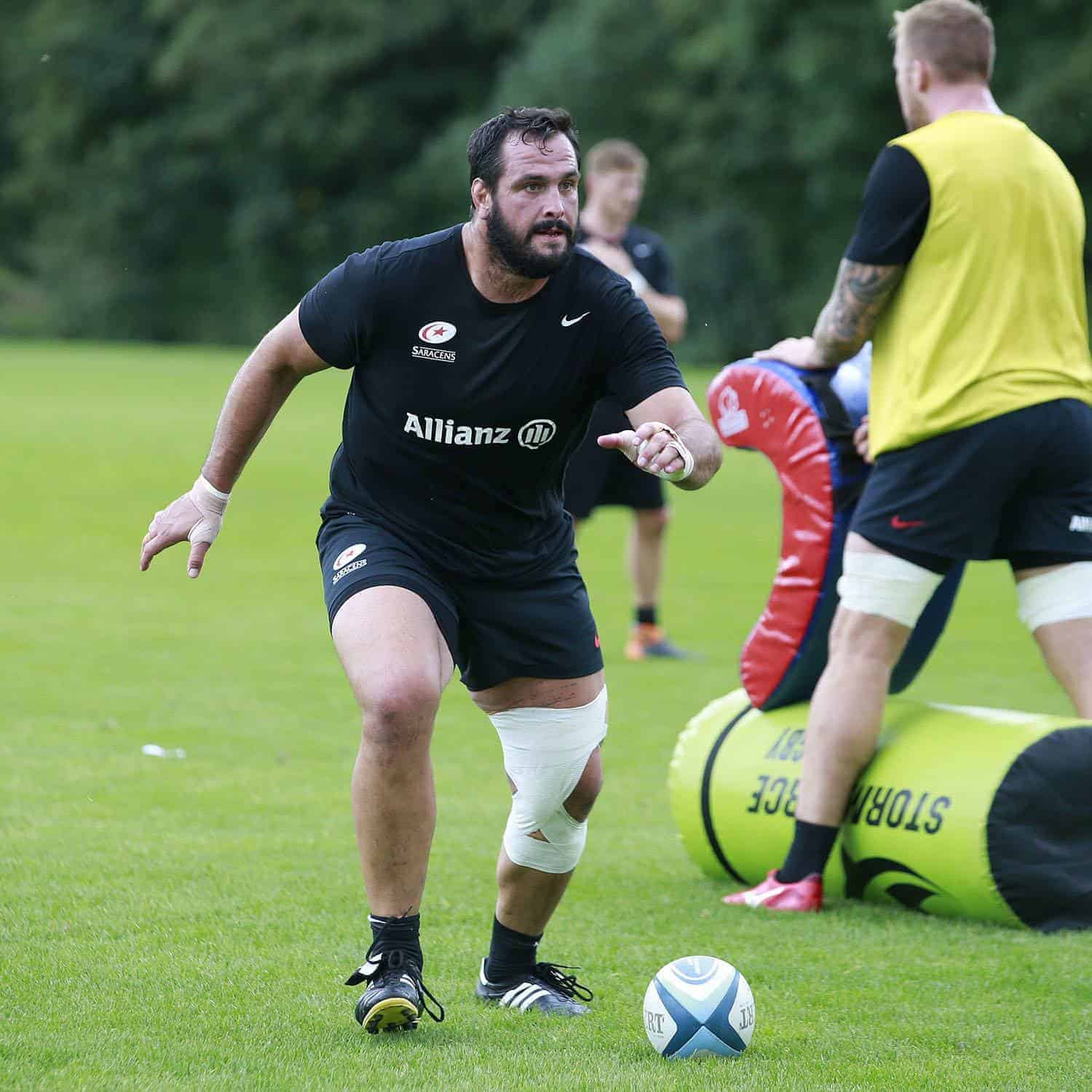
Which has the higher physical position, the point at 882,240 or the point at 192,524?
the point at 882,240

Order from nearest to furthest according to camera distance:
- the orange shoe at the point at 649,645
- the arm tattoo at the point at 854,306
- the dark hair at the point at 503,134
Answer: the dark hair at the point at 503,134
the arm tattoo at the point at 854,306
the orange shoe at the point at 649,645

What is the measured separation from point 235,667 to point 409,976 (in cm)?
580

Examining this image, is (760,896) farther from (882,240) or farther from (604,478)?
(604,478)

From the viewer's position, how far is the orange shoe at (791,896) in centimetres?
541

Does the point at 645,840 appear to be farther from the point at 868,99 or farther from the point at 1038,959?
the point at 868,99

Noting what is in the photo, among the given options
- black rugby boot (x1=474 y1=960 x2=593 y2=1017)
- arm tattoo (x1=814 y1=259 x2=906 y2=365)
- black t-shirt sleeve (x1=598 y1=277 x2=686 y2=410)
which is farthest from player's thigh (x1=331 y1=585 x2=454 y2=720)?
arm tattoo (x1=814 y1=259 x2=906 y2=365)

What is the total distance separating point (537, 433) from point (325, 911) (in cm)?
171

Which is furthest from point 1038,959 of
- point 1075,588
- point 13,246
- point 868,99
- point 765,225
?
point 13,246

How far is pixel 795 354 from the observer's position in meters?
5.91

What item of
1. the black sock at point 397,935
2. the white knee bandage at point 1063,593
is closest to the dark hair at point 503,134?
the black sock at point 397,935

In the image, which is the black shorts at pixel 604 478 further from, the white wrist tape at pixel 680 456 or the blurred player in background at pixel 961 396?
the white wrist tape at pixel 680 456

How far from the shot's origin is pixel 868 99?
38469mm

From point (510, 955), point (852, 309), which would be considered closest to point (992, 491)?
point (852, 309)

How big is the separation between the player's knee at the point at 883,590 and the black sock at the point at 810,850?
60 cm
